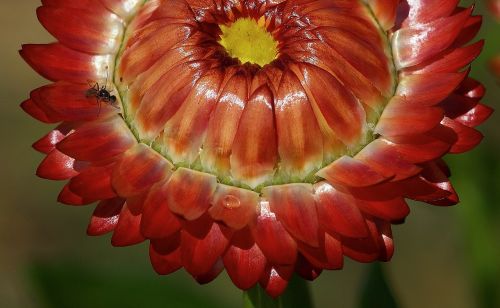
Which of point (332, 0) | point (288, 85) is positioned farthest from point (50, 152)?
point (332, 0)

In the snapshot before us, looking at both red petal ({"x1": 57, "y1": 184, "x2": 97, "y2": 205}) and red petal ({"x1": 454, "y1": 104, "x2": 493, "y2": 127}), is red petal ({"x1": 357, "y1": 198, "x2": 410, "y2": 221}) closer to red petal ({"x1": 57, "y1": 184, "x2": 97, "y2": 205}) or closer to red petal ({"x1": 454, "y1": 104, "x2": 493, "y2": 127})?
red petal ({"x1": 454, "y1": 104, "x2": 493, "y2": 127})

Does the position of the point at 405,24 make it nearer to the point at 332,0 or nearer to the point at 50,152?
the point at 332,0

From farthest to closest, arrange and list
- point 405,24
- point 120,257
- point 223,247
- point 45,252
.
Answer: point 45,252, point 120,257, point 405,24, point 223,247

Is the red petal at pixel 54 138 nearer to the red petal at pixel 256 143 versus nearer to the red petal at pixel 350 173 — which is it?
the red petal at pixel 256 143

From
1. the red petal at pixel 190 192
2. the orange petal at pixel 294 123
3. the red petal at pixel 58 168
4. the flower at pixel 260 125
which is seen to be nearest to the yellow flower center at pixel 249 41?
the flower at pixel 260 125

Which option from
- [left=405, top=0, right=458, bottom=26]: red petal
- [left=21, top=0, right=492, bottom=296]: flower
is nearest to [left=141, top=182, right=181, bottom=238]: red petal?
[left=21, top=0, right=492, bottom=296]: flower
